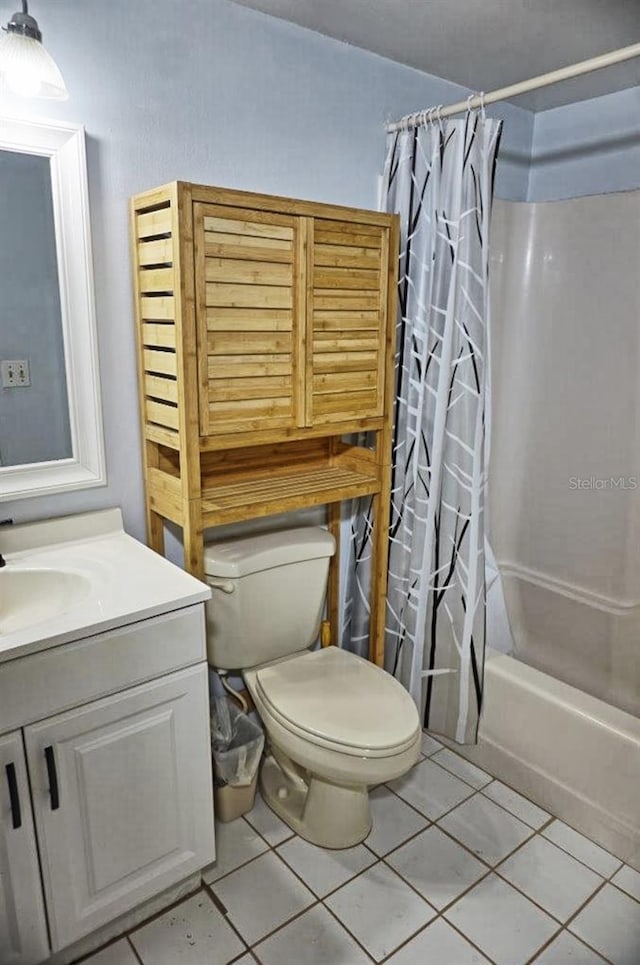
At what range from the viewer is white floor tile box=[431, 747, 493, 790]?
2008mm

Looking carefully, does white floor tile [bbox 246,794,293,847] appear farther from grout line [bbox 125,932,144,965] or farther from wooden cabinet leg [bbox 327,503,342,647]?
wooden cabinet leg [bbox 327,503,342,647]

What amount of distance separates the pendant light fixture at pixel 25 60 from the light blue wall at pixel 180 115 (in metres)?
0.15

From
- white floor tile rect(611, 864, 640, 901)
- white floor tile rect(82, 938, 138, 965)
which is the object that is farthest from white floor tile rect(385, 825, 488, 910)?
white floor tile rect(82, 938, 138, 965)

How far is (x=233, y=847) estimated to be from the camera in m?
1.75

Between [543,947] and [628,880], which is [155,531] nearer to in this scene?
[543,947]

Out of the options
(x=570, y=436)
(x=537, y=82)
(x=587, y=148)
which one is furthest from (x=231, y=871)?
(x=587, y=148)

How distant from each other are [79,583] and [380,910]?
1068 millimetres

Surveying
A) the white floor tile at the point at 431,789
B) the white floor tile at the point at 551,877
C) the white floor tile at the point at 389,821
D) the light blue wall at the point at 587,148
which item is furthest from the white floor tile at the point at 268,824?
the light blue wall at the point at 587,148

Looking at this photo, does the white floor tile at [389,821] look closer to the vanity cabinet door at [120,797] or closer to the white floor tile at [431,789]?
the white floor tile at [431,789]

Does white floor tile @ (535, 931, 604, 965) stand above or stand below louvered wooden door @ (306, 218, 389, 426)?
below

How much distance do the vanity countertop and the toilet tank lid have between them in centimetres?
21

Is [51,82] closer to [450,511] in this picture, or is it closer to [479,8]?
[479,8]

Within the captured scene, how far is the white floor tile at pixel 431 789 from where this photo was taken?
74.7 inches

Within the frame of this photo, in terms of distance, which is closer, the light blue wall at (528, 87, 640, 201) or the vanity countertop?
the vanity countertop
